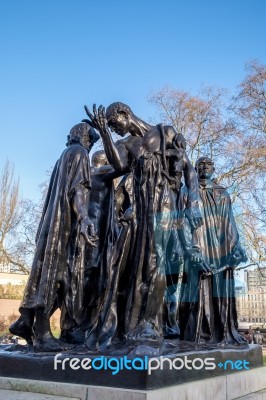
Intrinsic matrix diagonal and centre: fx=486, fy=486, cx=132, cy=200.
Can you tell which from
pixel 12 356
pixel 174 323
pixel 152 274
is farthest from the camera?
pixel 174 323

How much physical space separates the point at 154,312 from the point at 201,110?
2172 centimetres

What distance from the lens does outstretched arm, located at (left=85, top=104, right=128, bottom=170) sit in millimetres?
5230

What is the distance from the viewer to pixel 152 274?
4746 millimetres

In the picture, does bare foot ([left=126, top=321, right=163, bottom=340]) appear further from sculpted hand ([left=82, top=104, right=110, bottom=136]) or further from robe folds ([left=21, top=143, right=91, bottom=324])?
sculpted hand ([left=82, top=104, right=110, bottom=136])

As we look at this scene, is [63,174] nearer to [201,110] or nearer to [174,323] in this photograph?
[174,323]

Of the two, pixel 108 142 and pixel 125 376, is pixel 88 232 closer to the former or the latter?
pixel 108 142

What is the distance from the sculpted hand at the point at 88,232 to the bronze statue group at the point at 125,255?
0.03ft

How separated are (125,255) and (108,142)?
4.20 feet

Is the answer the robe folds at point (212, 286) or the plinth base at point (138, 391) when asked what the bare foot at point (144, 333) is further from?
the robe folds at point (212, 286)

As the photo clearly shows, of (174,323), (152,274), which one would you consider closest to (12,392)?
(152,274)

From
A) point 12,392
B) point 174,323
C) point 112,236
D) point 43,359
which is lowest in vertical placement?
point 12,392

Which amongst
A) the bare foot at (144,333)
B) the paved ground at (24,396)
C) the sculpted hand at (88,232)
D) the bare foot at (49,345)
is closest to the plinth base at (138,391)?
the paved ground at (24,396)

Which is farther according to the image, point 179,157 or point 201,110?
point 201,110

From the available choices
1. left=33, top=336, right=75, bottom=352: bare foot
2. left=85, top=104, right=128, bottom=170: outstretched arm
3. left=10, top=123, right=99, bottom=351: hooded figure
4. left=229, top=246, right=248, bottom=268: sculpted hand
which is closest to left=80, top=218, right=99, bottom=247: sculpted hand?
left=10, top=123, right=99, bottom=351: hooded figure
